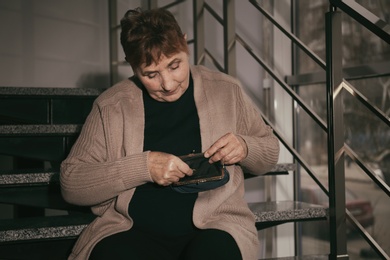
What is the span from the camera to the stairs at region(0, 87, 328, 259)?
1.73 meters

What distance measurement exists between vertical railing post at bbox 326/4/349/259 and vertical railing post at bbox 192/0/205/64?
93cm

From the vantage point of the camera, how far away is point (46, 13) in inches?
138

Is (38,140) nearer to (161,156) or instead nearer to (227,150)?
(161,156)

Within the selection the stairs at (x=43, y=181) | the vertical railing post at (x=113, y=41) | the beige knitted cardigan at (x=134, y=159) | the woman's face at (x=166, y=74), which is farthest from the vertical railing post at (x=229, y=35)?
the vertical railing post at (x=113, y=41)

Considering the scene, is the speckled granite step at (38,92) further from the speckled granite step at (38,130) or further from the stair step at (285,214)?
the stair step at (285,214)

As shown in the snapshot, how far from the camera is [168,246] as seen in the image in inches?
60.6

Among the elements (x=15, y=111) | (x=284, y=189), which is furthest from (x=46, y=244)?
(x=284, y=189)

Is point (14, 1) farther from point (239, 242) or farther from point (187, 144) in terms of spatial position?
point (239, 242)

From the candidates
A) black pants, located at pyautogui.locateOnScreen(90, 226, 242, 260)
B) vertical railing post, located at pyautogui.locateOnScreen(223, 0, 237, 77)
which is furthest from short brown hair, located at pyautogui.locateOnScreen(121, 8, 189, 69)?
vertical railing post, located at pyautogui.locateOnScreen(223, 0, 237, 77)

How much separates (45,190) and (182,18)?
1.97 meters

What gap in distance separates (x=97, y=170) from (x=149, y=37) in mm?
400

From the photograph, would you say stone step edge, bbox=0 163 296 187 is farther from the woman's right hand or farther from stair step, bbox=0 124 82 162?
the woman's right hand

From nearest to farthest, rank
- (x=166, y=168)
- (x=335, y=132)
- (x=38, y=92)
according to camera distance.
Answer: (x=166, y=168)
(x=335, y=132)
(x=38, y=92)

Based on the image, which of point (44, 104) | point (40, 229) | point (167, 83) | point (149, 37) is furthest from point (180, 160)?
point (44, 104)
